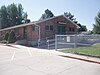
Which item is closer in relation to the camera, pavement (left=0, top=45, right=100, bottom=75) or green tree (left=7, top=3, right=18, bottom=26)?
pavement (left=0, top=45, right=100, bottom=75)

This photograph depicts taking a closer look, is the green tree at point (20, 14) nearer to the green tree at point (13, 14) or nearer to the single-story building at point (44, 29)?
the green tree at point (13, 14)

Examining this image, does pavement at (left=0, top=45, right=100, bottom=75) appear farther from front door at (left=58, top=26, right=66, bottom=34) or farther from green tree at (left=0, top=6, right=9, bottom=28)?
green tree at (left=0, top=6, right=9, bottom=28)

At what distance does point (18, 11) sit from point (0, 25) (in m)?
8.50

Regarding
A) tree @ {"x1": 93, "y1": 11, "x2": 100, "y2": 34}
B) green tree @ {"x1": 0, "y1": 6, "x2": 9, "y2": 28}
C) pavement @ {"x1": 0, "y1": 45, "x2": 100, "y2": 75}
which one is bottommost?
pavement @ {"x1": 0, "y1": 45, "x2": 100, "y2": 75}

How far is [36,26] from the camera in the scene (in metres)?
25.5

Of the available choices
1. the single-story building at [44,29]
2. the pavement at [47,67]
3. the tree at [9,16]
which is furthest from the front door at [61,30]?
the tree at [9,16]

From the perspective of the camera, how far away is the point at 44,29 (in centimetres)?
2575

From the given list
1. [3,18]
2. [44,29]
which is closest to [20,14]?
[3,18]

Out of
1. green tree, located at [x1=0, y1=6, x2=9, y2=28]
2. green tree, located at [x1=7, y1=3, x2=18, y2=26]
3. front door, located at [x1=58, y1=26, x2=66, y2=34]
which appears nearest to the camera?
front door, located at [x1=58, y1=26, x2=66, y2=34]

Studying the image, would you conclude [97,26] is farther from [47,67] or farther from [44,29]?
[47,67]

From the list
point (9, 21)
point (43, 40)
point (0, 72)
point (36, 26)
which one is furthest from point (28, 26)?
point (9, 21)

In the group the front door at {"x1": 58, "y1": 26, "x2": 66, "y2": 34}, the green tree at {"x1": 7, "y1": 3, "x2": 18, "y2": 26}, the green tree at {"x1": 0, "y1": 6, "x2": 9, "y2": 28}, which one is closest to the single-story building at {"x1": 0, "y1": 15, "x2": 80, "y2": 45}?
the front door at {"x1": 58, "y1": 26, "x2": 66, "y2": 34}

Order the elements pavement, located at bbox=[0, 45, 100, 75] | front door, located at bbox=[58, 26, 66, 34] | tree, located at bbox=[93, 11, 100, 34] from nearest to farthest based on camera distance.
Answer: pavement, located at bbox=[0, 45, 100, 75], front door, located at bbox=[58, 26, 66, 34], tree, located at bbox=[93, 11, 100, 34]

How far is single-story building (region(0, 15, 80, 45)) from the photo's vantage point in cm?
2519
